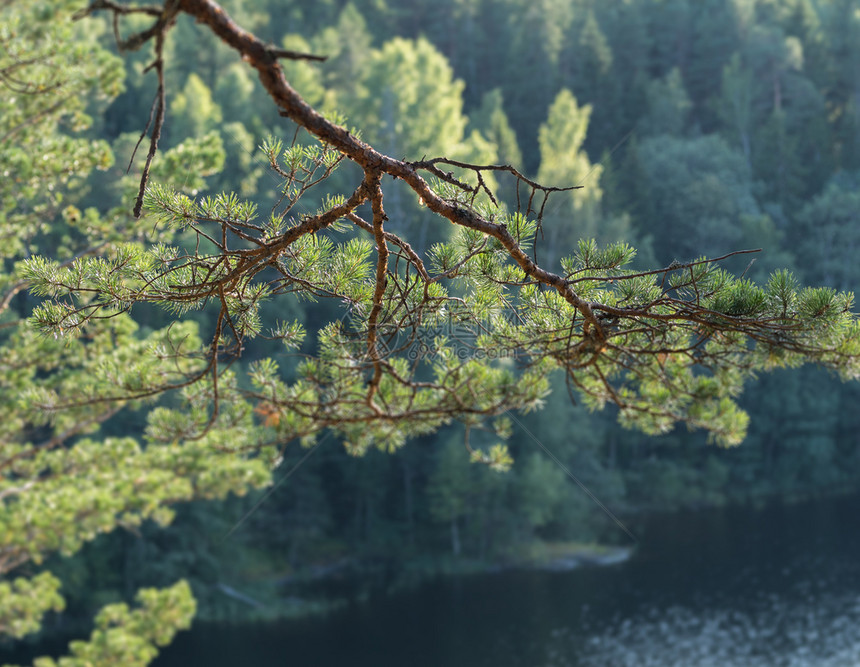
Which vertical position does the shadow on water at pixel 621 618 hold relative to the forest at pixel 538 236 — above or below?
below

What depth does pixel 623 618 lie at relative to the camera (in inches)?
526

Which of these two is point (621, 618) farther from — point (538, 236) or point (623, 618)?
point (538, 236)

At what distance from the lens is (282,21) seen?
30.9m

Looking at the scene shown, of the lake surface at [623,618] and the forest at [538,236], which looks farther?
the forest at [538,236]

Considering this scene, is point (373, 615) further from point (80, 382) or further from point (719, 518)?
point (80, 382)

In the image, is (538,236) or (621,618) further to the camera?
(621,618)

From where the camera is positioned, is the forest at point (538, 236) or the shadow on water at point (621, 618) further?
the forest at point (538, 236)

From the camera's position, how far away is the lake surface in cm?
1212

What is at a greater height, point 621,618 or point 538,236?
point 538,236

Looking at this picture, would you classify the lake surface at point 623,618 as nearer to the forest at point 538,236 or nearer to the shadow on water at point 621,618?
the shadow on water at point 621,618

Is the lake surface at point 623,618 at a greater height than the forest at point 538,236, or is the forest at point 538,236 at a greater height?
the forest at point 538,236

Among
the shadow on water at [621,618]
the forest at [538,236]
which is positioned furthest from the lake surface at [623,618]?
the forest at [538,236]

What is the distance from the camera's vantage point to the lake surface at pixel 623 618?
39.8ft

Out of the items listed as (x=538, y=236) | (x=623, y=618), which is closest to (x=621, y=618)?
(x=623, y=618)
